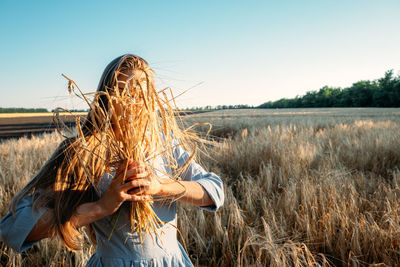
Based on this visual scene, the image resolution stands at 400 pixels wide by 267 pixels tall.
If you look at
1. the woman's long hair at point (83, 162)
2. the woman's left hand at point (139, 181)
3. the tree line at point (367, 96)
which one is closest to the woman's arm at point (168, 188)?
the woman's left hand at point (139, 181)

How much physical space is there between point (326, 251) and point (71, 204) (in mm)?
1546

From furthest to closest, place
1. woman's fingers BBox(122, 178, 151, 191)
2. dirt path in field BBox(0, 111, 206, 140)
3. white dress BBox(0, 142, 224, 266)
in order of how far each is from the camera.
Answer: dirt path in field BBox(0, 111, 206, 140) < white dress BBox(0, 142, 224, 266) < woman's fingers BBox(122, 178, 151, 191)

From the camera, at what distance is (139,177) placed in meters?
0.70

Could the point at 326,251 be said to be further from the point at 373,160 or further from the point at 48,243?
the point at 373,160

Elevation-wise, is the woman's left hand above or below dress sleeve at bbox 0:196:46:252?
above

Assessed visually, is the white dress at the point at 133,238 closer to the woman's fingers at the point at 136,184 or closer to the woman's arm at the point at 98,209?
the woman's arm at the point at 98,209

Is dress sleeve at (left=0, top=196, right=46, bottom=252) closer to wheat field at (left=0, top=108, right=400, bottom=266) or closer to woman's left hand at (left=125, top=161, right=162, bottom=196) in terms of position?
woman's left hand at (left=125, top=161, right=162, bottom=196)

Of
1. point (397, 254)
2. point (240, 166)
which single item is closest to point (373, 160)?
point (240, 166)

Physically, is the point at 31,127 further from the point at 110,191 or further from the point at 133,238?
the point at 110,191

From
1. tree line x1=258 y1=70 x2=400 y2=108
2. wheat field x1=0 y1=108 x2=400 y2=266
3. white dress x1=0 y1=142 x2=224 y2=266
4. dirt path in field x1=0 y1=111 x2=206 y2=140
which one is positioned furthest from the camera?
tree line x1=258 y1=70 x2=400 y2=108

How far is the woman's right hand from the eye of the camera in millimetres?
685

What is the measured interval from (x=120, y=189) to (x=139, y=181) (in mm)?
61

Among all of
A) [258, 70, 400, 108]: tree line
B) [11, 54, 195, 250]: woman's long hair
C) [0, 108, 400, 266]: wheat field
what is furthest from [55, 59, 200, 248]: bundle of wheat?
[258, 70, 400, 108]: tree line

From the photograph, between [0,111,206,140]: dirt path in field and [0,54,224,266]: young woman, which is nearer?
[0,54,224,266]: young woman
